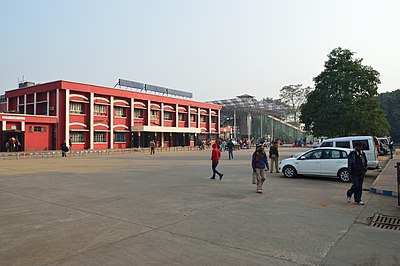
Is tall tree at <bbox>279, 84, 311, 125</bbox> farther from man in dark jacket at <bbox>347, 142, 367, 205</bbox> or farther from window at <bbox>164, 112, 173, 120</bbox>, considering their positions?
man in dark jacket at <bbox>347, 142, 367, 205</bbox>

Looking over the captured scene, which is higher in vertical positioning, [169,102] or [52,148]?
[169,102]

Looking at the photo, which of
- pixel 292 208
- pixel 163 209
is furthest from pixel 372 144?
pixel 163 209

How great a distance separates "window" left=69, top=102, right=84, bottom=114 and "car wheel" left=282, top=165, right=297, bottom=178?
32.0 m

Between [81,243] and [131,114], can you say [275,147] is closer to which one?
[81,243]

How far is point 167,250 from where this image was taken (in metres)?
5.01

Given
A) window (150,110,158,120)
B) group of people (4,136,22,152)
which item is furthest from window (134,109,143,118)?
group of people (4,136,22,152)

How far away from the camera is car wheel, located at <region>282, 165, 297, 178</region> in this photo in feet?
47.6

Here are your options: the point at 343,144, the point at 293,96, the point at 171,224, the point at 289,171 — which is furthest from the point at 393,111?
the point at 171,224

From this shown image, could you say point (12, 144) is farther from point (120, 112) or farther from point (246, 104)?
point (246, 104)

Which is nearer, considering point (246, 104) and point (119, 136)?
point (119, 136)

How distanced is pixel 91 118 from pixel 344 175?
34589 millimetres

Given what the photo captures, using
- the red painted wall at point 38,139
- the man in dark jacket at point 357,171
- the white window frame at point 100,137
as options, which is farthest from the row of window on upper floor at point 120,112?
the man in dark jacket at point 357,171

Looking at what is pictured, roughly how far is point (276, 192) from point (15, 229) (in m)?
7.63

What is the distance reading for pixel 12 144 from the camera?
33250 mm
